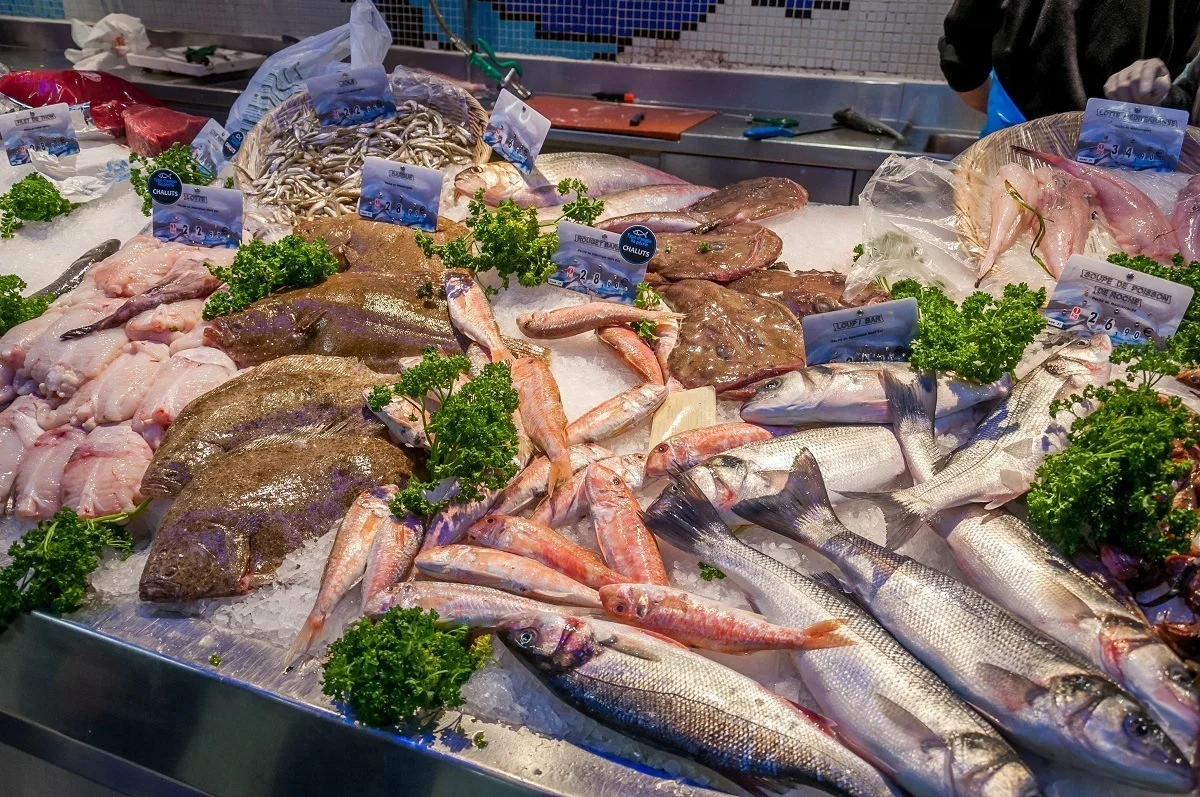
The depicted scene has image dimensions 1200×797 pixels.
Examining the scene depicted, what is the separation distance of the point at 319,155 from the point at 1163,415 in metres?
3.77

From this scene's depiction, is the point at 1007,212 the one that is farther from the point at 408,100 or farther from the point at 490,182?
the point at 408,100

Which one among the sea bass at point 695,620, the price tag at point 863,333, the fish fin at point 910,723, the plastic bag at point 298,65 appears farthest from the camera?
the plastic bag at point 298,65

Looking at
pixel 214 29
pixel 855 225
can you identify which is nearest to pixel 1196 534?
pixel 855 225

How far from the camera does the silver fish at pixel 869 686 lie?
1636 mm

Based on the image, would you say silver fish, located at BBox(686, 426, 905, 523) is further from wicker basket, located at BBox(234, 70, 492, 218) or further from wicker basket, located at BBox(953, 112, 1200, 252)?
wicker basket, located at BBox(234, 70, 492, 218)

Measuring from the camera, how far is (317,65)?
14.7ft

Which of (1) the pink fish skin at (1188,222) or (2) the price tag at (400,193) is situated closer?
(1) the pink fish skin at (1188,222)

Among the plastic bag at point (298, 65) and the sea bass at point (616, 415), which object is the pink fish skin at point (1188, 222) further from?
the plastic bag at point (298, 65)

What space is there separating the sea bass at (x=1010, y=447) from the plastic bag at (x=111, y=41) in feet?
21.7

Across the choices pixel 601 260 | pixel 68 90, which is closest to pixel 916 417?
pixel 601 260

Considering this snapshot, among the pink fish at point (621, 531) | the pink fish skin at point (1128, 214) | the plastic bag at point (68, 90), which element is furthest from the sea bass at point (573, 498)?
the plastic bag at point (68, 90)

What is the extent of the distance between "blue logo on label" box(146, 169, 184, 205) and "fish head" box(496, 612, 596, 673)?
8.57 ft

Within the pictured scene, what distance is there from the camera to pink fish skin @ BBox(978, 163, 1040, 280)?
3.21 meters

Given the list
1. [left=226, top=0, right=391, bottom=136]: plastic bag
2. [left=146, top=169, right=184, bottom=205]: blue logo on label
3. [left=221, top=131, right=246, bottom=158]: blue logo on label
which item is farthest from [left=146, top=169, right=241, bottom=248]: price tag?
[left=226, top=0, right=391, bottom=136]: plastic bag
